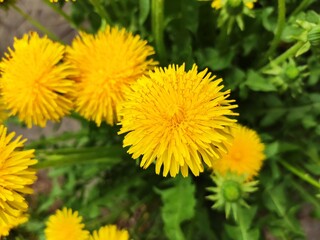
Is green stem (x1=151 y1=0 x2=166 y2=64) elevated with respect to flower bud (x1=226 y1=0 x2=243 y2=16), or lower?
elevated

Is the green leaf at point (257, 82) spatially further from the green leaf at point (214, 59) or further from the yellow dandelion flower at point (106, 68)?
the yellow dandelion flower at point (106, 68)

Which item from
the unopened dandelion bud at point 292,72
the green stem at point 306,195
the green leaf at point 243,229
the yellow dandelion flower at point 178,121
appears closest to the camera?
the yellow dandelion flower at point 178,121

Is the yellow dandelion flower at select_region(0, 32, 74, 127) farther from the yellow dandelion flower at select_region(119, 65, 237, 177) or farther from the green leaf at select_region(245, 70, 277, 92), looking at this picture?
the green leaf at select_region(245, 70, 277, 92)

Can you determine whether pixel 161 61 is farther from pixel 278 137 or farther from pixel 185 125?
pixel 278 137

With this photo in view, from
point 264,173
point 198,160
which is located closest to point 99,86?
point 198,160

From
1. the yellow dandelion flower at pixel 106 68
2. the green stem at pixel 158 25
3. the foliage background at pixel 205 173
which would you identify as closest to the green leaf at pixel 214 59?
the foliage background at pixel 205 173

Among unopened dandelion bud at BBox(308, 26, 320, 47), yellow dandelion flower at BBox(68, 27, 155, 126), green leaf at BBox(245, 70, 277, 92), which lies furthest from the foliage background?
unopened dandelion bud at BBox(308, 26, 320, 47)
